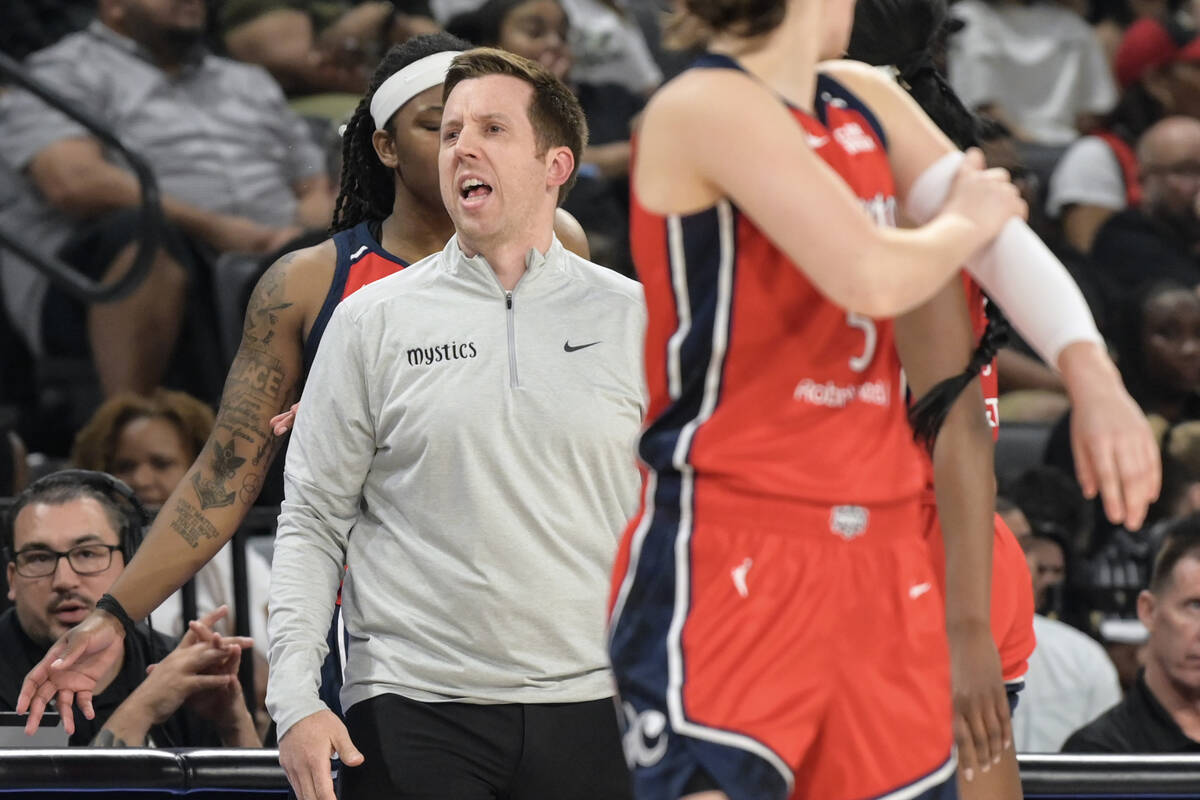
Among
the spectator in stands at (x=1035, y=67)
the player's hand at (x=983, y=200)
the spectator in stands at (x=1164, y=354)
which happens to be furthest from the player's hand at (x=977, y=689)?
the spectator in stands at (x=1035, y=67)

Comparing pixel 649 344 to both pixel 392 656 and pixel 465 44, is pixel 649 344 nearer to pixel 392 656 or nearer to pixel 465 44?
pixel 392 656

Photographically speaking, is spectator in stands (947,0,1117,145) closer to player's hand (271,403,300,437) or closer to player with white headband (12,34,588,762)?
player with white headband (12,34,588,762)

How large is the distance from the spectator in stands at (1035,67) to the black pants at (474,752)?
650cm

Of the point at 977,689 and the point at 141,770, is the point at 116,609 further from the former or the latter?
Result: the point at 977,689

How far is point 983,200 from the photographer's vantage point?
6.24 feet

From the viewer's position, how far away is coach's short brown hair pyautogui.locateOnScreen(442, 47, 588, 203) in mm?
2678

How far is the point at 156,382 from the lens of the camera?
6098 mm

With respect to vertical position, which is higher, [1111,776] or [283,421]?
[283,421]

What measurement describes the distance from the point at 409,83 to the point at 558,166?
0.50 meters

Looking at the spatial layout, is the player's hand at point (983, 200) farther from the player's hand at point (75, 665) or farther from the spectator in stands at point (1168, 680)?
the spectator in stands at point (1168, 680)

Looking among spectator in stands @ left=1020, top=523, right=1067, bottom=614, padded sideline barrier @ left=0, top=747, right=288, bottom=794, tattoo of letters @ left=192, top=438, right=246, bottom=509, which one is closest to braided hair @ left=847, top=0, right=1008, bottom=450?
tattoo of letters @ left=192, top=438, right=246, bottom=509

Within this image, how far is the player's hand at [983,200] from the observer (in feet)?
6.20

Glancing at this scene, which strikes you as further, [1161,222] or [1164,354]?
[1161,222]

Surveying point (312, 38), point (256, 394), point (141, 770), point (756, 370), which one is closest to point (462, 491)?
point (256, 394)
